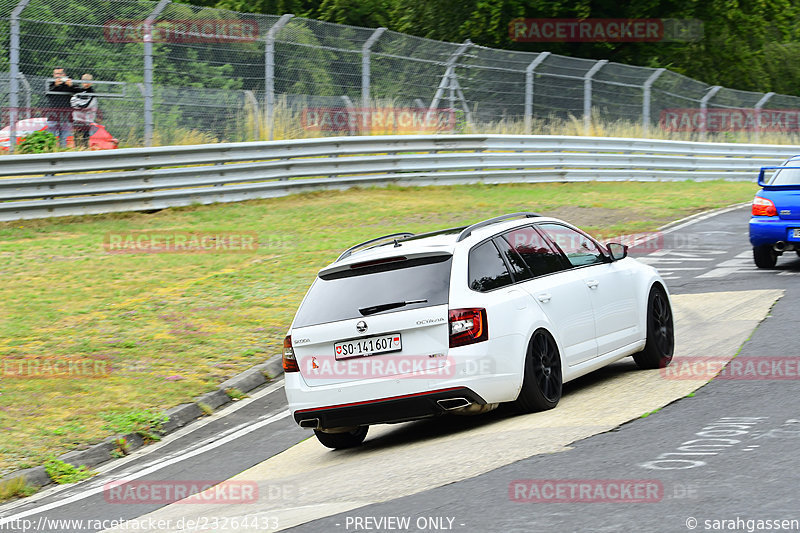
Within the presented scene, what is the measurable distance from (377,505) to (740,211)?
19.1m

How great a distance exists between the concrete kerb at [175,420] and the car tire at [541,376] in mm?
3323

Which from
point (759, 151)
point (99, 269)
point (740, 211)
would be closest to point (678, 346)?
point (99, 269)

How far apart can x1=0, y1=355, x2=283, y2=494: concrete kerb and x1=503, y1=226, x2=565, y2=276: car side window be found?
11.0ft

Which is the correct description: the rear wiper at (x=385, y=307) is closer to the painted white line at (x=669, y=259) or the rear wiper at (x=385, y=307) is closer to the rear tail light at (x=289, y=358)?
the rear tail light at (x=289, y=358)

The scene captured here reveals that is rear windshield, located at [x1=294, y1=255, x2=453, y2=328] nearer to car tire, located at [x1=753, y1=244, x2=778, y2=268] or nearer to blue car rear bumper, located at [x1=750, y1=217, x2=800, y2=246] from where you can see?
blue car rear bumper, located at [x1=750, y1=217, x2=800, y2=246]

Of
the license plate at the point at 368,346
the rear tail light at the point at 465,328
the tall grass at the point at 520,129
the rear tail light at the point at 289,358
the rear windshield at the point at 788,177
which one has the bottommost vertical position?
the rear tail light at the point at 289,358

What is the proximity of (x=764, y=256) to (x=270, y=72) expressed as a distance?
11.6m

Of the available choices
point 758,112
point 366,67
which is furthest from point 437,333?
point 758,112

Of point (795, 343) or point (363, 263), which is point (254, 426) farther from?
point (795, 343)

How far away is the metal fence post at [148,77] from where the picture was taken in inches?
802

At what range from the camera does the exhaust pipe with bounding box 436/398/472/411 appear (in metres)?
7.60

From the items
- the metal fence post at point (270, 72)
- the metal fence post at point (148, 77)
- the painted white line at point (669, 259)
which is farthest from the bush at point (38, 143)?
the painted white line at point (669, 259)

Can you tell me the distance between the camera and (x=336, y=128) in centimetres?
2473

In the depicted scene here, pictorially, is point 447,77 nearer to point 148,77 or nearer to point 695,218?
point 695,218
